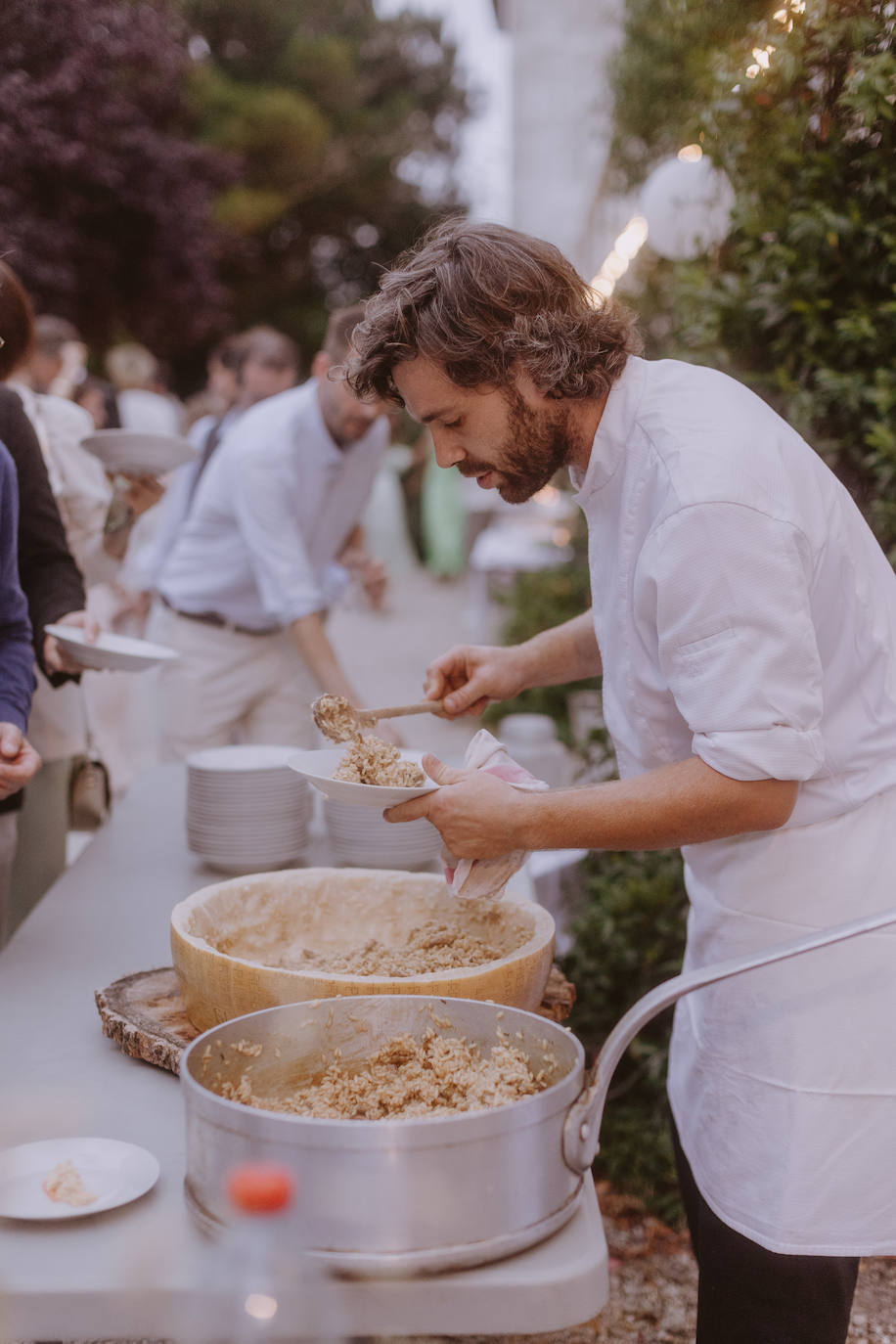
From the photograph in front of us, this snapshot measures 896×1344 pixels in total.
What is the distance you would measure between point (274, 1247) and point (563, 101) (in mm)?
13693

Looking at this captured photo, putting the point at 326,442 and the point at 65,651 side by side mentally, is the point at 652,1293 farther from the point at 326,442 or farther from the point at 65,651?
the point at 326,442

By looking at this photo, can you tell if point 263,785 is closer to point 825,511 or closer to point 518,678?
point 518,678

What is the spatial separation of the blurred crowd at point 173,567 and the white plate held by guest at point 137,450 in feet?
0.10

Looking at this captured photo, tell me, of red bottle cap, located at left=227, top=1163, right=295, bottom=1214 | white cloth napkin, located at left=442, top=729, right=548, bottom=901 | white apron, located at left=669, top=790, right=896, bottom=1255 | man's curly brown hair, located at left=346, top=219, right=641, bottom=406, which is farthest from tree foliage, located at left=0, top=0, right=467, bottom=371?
red bottle cap, located at left=227, top=1163, right=295, bottom=1214

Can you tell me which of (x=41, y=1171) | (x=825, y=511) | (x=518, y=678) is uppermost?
(x=825, y=511)

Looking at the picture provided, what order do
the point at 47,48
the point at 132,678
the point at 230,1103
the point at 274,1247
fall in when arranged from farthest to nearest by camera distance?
the point at 132,678 → the point at 47,48 → the point at 230,1103 → the point at 274,1247

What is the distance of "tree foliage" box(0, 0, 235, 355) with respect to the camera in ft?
9.58

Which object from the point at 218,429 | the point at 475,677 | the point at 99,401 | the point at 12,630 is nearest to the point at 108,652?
the point at 12,630

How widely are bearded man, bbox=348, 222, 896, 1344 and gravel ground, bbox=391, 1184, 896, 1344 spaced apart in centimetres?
104

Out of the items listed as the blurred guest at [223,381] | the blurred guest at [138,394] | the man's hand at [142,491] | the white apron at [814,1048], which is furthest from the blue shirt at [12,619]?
the blurred guest at [138,394]

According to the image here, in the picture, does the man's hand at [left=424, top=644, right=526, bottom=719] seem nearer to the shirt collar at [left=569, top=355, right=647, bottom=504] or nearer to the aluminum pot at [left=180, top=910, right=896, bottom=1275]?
the shirt collar at [left=569, top=355, right=647, bottom=504]

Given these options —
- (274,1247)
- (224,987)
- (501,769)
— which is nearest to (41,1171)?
(224,987)

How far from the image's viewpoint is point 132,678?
5.52m

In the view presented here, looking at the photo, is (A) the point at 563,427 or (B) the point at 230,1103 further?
(A) the point at 563,427
